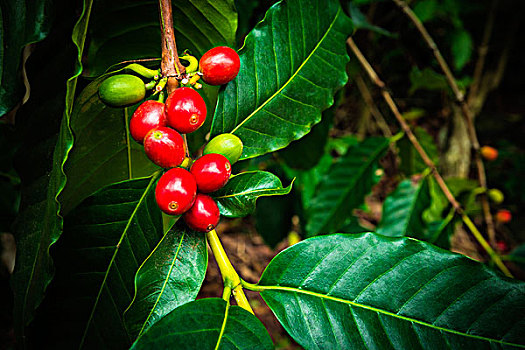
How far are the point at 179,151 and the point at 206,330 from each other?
0.30m

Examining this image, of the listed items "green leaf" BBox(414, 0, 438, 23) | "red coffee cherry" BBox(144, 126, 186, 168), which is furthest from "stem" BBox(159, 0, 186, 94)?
"green leaf" BBox(414, 0, 438, 23)

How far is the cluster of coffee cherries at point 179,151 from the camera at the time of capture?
630 millimetres

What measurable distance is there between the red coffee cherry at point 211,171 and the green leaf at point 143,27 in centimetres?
43

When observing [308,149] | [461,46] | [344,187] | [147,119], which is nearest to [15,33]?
[147,119]

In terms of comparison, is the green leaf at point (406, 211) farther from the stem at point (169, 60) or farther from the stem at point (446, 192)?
the stem at point (169, 60)

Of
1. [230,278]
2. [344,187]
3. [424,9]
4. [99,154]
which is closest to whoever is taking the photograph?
[230,278]

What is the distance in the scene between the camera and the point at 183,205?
0.63 metres

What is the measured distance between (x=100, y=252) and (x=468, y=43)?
4564 mm

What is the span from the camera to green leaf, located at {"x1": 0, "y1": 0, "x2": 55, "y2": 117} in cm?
76

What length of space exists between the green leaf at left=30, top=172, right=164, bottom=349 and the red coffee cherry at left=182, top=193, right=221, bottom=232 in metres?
0.15

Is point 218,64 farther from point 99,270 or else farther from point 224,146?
point 99,270

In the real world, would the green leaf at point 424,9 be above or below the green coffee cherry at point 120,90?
above

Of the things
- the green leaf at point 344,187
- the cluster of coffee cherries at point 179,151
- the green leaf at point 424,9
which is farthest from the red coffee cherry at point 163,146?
the green leaf at point 424,9

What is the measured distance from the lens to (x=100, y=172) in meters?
0.92
